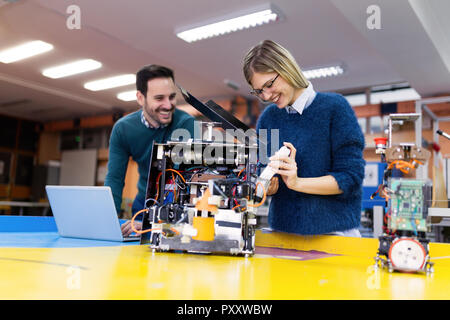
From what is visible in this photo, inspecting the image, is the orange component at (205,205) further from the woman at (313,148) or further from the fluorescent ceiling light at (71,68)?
the fluorescent ceiling light at (71,68)

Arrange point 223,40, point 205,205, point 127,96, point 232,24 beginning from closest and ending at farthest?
point 205,205 → point 232,24 → point 223,40 → point 127,96

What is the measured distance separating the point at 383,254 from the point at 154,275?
19.8 inches

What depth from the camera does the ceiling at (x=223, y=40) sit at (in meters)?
3.95

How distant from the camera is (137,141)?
1785 millimetres

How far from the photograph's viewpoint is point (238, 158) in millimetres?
1044

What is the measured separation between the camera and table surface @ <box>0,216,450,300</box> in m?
0.52

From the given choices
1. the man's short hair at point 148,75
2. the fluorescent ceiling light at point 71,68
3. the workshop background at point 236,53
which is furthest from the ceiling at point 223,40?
the man's short hair at point 148,75

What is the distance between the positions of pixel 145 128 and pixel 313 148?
903 mm

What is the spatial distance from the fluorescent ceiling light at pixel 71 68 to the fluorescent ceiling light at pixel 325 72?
3.41 m

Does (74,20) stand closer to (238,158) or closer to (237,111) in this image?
(237,111)

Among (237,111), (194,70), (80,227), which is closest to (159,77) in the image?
(80,227)

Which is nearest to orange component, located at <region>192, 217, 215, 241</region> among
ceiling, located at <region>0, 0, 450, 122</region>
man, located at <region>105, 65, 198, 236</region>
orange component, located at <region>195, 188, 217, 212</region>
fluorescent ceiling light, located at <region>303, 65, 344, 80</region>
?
orange component, located at <region>195, 188, 217, 212</region>

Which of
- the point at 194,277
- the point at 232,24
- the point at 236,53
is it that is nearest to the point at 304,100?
the point at 194,277

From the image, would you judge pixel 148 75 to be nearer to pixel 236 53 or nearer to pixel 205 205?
pixel 205 205
